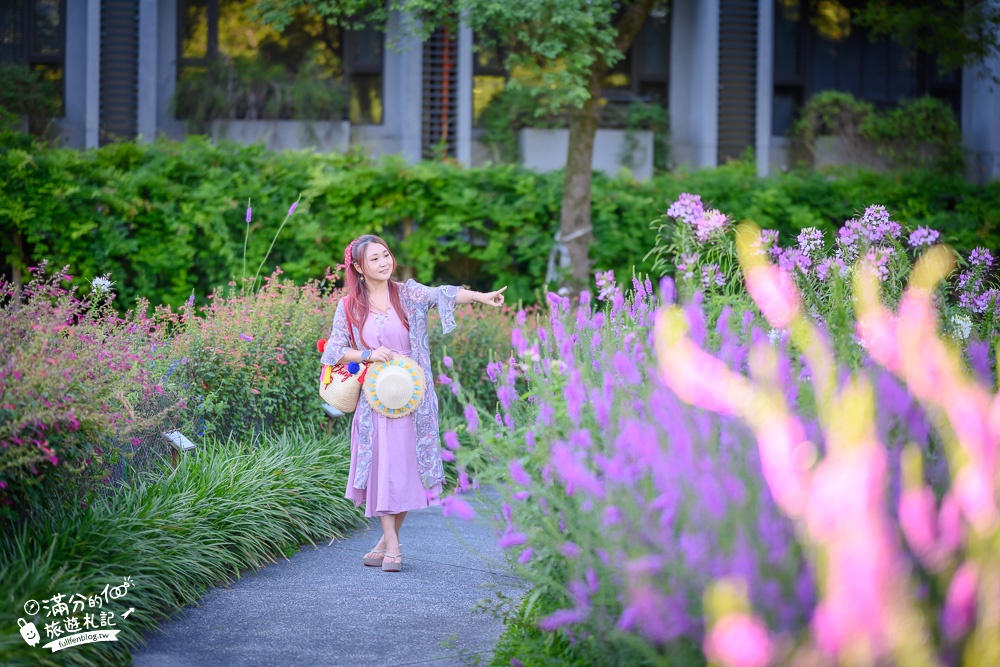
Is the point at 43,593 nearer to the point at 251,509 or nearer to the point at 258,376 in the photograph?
the point at 251,509

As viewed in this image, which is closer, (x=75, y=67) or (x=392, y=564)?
(x=392, y=564)

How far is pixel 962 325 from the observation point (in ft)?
14.3

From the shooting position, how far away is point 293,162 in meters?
11.2

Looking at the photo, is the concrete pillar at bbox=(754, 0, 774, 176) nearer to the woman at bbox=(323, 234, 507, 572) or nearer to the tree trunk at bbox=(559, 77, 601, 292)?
the tree trunk at bbox=(559, 77, 601, 292)

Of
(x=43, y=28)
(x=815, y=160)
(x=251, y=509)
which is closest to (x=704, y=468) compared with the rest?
(x=251, y=509)

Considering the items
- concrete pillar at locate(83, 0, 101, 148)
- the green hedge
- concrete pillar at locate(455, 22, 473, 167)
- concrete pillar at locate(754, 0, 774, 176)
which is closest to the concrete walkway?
the green hedge

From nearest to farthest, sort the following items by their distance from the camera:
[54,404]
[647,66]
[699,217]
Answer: [54,404]
[699,217]
[647,66]

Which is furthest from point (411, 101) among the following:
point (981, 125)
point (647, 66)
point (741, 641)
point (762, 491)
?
point (741, 641)

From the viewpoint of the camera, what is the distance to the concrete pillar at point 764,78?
14.9 m

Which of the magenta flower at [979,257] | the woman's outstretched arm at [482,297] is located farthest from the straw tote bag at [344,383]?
the magenta flower at [979,257]

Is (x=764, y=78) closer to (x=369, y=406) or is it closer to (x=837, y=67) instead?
(x=837, y=67)

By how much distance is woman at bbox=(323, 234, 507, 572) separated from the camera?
5082 millimetres

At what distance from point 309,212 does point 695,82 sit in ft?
22.1

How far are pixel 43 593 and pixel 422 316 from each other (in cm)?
218
